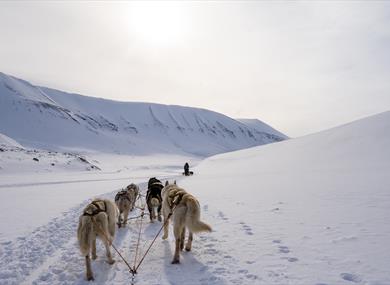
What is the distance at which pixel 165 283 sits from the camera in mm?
5945

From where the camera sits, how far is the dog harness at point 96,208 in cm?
659

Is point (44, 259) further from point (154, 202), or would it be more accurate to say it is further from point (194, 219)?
point (154, 202)

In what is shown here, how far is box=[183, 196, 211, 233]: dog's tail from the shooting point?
6764 millimetres

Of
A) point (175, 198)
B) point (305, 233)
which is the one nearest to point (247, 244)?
point (305, 233)

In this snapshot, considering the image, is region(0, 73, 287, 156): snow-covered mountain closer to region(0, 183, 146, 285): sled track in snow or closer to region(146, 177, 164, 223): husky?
region(146, 177, 164, 223): husky

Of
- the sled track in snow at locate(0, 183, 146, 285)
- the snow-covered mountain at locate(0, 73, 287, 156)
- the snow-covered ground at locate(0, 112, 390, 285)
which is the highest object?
the snow-covered mountain at locate(0, 73, 287, 156)

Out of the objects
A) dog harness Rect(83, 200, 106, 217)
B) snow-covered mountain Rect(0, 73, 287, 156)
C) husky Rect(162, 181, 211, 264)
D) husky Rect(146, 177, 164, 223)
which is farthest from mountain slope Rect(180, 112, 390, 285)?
snow-covered mountain Rect(0, 73, 287, 156)

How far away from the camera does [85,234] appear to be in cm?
629

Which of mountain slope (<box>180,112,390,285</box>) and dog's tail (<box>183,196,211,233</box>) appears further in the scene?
dog's tail (<box>183,196,211,233</box>)

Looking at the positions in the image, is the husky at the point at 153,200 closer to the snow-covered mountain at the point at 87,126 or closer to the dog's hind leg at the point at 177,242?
the dog's hind leg at the point at 177,242

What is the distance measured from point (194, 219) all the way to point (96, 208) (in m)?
1.99

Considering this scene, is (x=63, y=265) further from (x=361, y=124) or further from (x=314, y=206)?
(x=361, y=124)

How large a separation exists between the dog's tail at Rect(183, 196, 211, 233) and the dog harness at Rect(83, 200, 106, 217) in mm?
1767

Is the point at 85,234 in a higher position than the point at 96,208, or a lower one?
lower
